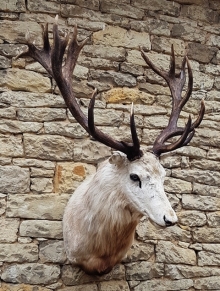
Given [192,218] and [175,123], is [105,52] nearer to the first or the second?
[175,123]

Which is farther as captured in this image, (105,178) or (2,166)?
(2,166)

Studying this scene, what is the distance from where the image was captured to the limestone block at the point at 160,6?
5131 mm

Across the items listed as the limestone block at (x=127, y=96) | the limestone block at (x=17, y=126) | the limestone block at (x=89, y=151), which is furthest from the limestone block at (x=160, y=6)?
the limestone block at (x=17, y=126)

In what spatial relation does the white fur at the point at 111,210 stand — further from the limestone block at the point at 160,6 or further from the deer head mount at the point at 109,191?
the limestone block at the point at 160,6

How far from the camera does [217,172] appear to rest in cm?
508

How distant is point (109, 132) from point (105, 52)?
2.30 feet

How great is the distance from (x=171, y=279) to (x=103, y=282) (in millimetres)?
616

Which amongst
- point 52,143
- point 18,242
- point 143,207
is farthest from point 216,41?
point 18,242

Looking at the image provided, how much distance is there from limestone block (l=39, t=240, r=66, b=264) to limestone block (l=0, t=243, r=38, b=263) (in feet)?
0.16

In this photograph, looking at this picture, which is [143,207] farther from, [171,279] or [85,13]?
[85,13]

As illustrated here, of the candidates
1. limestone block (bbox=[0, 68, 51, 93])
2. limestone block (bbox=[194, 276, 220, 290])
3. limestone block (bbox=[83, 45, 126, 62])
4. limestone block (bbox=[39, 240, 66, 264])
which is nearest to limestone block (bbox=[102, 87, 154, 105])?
limestone block (bbox=[83, 45, 126, 62])

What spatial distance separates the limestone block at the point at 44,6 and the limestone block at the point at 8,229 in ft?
5.65

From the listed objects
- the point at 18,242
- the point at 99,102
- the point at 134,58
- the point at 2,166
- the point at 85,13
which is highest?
the point at 85,13

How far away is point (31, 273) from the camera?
434cm
